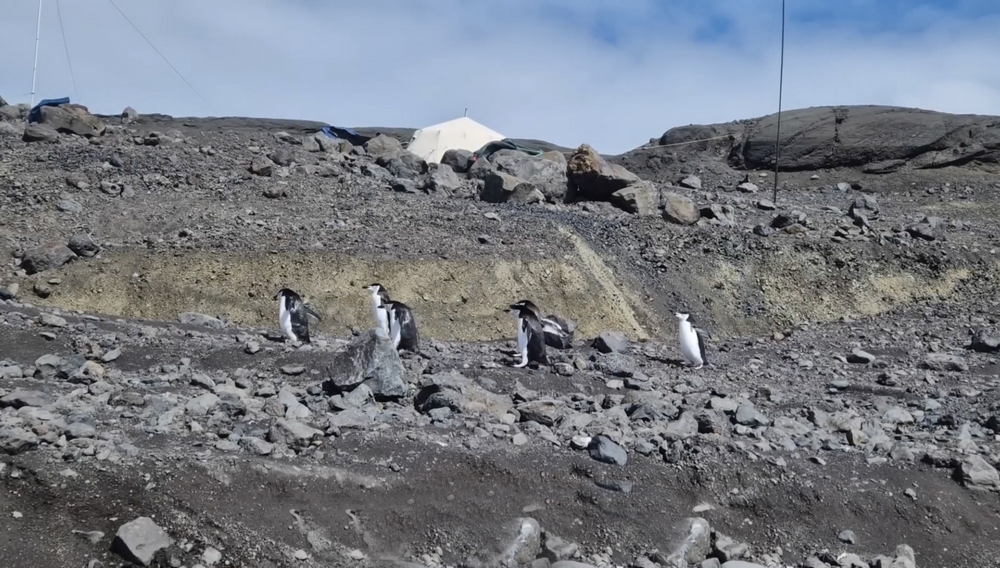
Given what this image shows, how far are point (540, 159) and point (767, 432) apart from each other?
12406mm

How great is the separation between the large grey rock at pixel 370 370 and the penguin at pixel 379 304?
366 centimetres

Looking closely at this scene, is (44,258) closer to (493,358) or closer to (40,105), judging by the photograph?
(493,358)

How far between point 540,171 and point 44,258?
9.19 meters

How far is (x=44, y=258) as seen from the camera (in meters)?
14.5

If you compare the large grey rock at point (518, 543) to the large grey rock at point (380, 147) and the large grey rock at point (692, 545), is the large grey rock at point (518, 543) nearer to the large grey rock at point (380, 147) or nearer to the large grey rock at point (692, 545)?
the large grey rock at point (692, 545)

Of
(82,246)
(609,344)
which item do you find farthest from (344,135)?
(609,344)

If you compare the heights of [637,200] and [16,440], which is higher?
A: [637,200]

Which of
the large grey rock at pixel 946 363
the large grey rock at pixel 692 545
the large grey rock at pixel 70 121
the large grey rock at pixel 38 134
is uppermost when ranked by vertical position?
the large grey rock at pixel 70 121

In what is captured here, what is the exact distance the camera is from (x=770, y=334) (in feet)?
51.8

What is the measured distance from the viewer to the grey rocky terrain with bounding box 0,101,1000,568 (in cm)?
679

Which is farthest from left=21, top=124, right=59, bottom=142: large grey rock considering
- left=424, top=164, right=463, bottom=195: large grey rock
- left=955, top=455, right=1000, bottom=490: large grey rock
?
left=955, top=455, right=1000, bottom=490: large grey rock

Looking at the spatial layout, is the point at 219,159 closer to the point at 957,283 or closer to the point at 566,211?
the point at 566,211

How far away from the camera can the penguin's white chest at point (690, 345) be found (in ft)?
39.8

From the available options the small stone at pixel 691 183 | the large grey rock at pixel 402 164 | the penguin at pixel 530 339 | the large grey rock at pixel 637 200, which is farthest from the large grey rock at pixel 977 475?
the small stone at pixel 691 183
